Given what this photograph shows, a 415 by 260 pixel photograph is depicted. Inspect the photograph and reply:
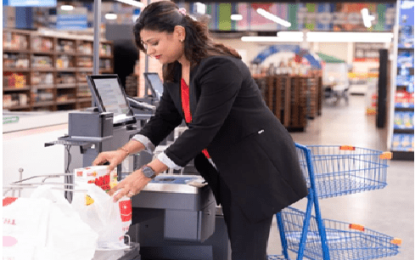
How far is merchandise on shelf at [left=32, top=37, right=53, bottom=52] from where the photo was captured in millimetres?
10664

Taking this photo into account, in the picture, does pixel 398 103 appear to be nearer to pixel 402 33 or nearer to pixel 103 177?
pixel 402 33

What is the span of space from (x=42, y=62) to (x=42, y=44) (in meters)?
0.35

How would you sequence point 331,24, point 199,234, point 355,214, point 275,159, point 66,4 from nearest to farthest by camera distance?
point 275,159 < point 199,234 < point 355,214 < point 66,4 < point 331,24

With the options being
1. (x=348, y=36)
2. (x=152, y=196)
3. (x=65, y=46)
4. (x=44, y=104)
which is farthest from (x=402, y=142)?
(x=348, y=36)

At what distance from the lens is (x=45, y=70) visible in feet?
35.9

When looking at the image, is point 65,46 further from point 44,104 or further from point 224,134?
point 224,134

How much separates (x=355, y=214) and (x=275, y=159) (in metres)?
4.11

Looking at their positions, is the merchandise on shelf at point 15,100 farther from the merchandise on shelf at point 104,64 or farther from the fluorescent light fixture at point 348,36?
the fluorescent light fixture at point 348,36

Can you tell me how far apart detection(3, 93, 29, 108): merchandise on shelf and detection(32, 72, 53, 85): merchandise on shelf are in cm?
40

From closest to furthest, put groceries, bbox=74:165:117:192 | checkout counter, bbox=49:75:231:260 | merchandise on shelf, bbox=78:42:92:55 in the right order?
groceries, bbox=74:165:117:192 < checkout counter, bbox=49:75:231:260 < merchandise on shelf, bbox=78:42:92:55

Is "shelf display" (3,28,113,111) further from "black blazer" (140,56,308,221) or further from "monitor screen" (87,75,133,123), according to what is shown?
"black blazer" (140,56,308,221)

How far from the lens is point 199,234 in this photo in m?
2.79

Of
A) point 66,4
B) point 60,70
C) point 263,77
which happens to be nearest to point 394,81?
point 263,77

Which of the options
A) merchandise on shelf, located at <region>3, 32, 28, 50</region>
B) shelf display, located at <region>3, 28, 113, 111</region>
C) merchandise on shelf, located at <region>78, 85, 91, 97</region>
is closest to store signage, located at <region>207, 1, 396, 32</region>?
shelf display, located at <region>3, 28, 113, 111</region>
